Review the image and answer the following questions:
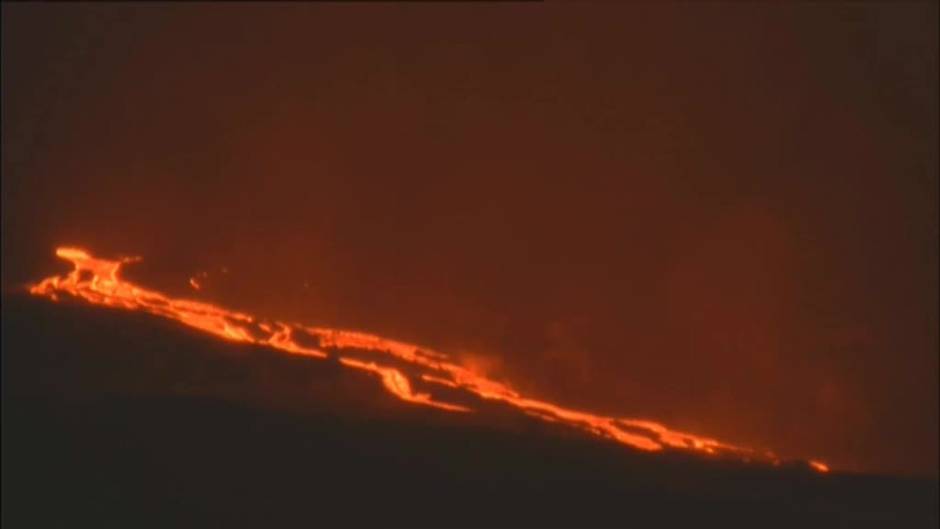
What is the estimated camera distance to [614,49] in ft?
8.48

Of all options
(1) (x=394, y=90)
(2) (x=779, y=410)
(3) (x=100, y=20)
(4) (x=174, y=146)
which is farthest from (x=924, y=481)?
(3) (x=100, y=20)

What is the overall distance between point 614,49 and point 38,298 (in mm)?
1043

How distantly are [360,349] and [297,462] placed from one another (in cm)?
22

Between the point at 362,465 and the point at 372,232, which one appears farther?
the point at 372,232

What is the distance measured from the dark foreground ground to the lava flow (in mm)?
23

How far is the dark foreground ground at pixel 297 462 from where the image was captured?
2375 millimetres

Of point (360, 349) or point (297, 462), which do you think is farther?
point (360, 349)

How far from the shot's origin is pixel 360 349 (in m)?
2.55

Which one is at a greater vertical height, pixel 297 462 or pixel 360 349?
pixel 360 349

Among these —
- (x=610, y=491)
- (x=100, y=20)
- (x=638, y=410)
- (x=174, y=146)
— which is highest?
(x=100, y=20)

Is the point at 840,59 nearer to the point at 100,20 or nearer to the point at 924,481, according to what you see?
the point at 924,481

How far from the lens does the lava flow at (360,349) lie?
247 centimetres

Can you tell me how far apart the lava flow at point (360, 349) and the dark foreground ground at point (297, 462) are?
0.9 inches

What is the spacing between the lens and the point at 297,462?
243cm
